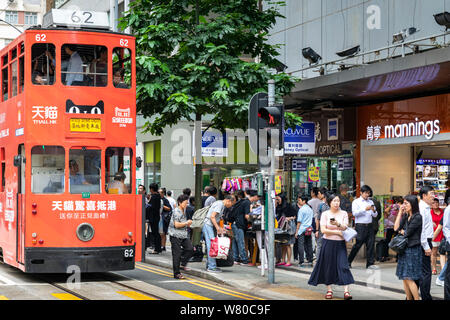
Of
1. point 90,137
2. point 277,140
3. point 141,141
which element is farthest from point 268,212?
point 141,141

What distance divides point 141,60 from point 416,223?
8.40 metres

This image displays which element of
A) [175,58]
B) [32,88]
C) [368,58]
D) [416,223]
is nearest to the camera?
[416,223]

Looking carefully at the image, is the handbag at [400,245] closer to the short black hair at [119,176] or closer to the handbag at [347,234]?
the handbag at [347,234]

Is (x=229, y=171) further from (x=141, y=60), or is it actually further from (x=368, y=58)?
(x=141, y=60)

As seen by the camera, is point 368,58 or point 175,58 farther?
point 368,58

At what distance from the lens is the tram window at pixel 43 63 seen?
1292cm

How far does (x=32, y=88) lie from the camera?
1288cm

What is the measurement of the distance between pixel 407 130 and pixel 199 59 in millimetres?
5868

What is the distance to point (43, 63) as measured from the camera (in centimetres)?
1298

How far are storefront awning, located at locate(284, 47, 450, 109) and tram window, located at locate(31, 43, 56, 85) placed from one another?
25.2 ft

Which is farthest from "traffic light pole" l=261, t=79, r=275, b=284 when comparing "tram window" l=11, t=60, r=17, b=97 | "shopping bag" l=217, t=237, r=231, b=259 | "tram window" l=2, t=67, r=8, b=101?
"tram window" l=2, t=67, r=8, b=101

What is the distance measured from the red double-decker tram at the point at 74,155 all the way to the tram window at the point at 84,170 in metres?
0.02

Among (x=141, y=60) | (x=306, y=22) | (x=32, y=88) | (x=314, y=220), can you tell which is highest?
(x=306, y=22)

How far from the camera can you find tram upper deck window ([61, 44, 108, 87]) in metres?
13.0
